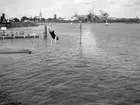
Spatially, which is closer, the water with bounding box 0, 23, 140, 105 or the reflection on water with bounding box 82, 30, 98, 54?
the water with bounding box 0, 23, 140, 105

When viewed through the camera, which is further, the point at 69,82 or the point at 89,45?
the point at 89,45

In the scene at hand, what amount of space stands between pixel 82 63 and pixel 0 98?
67.3 ft

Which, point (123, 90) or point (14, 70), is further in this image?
point (14, 70)

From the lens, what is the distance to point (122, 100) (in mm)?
20125

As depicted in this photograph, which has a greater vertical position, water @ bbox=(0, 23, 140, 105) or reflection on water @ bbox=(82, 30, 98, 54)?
reflection on water @ bbox=(82, 30, 98, 54)

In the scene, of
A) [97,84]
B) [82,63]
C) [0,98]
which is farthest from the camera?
[82,63]

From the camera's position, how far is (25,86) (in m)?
23.8

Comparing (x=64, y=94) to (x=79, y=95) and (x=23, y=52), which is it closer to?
(x=79, y=95)

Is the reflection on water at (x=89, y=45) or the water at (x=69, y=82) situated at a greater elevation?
the reflection on water at (x=89, y=45)

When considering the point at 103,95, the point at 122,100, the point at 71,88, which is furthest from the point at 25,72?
the point at 122,100

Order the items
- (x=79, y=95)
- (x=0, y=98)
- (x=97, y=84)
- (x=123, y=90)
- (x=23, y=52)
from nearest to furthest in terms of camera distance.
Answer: (x=0, y=98), (x=79, y=95), (x=123, y=90), (x=97, y=84), (x=23, y=52)

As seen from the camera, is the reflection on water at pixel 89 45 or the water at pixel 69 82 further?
the reflection on water at pixel 89 45

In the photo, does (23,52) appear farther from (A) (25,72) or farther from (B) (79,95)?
(B) (79,95)

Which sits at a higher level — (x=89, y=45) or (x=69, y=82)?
(x=89, y=45)
